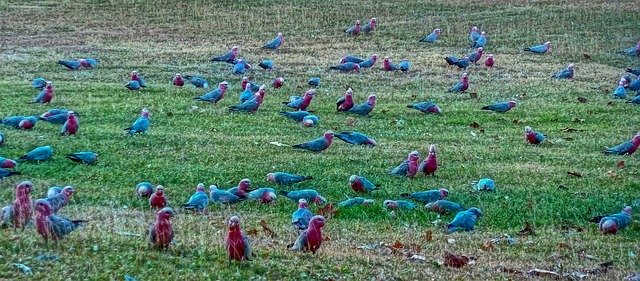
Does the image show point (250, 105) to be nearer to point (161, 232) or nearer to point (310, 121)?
point (310, 121)

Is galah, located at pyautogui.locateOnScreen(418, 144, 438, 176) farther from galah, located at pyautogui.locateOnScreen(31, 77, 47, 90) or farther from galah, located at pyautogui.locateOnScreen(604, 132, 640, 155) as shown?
galah, located at pyautogui.locateOnScreen(31, 77, 47, 90)

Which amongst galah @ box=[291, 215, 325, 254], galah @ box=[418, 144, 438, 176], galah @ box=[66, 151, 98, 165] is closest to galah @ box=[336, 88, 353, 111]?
galah @ box=[418, 144, 438, 176]

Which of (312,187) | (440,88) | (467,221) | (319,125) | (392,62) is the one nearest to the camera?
(467,221)

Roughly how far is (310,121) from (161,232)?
8293 millimetres

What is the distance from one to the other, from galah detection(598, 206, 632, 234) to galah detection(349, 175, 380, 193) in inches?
113

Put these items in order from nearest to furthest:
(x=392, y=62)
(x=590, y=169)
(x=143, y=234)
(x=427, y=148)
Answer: (x=143, y=234)
(x=590, y=169)
(x=427, y=148)
(x=392, y=62)

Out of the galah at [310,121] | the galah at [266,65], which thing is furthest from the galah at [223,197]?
the galah at [266,65]

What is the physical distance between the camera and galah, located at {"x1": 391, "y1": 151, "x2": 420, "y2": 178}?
1358cm

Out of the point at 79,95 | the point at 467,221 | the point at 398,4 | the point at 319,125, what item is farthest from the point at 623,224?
the point at 398,4

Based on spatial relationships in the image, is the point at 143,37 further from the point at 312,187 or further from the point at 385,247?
the point at 385,247

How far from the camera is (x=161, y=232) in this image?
8617 millimetres

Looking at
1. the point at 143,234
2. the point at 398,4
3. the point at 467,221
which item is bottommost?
the point at 398,4

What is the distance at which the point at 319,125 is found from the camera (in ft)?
55.5

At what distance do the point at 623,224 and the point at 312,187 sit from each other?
385 centimetres
